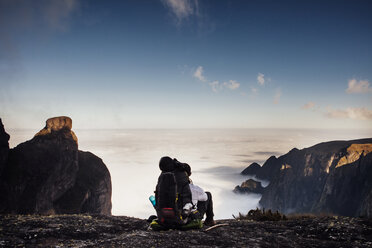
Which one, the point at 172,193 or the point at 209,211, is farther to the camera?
the point at 209,211

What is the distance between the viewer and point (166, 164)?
9.03 metres

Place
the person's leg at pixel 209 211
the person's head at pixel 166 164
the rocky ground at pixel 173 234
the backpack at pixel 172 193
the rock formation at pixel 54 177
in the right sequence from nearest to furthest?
1. the rocky ground at pixel 173 234
2. the backpack at pixel 172 193
3. the person's head at pixel 166 164
4. the person's leg at pixel 209 211
5. the rock formation at pixel 54 177

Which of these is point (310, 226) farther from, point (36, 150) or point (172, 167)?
point (36, 150)

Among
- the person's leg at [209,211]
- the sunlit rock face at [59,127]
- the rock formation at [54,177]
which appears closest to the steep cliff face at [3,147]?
the rock formation at [54,177]

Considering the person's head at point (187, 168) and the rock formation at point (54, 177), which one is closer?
the person's head at point (187, 168)

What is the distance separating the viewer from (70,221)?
11.4 metres

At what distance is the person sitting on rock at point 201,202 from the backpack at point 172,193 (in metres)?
0.26

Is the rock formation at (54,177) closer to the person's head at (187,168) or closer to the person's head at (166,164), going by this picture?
the person's head at (166,164)

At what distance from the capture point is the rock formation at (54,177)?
230 ft

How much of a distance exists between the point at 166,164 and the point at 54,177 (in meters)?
89.7

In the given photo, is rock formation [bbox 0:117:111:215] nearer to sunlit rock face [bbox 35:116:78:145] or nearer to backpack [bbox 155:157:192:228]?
sunlit rock face [bbox 35:116:78:145]

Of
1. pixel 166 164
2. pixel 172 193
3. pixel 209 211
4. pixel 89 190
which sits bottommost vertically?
pixel 89 190

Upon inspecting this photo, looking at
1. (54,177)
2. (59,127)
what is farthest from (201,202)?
(59,127)

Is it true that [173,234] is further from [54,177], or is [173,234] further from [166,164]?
[54,177]
